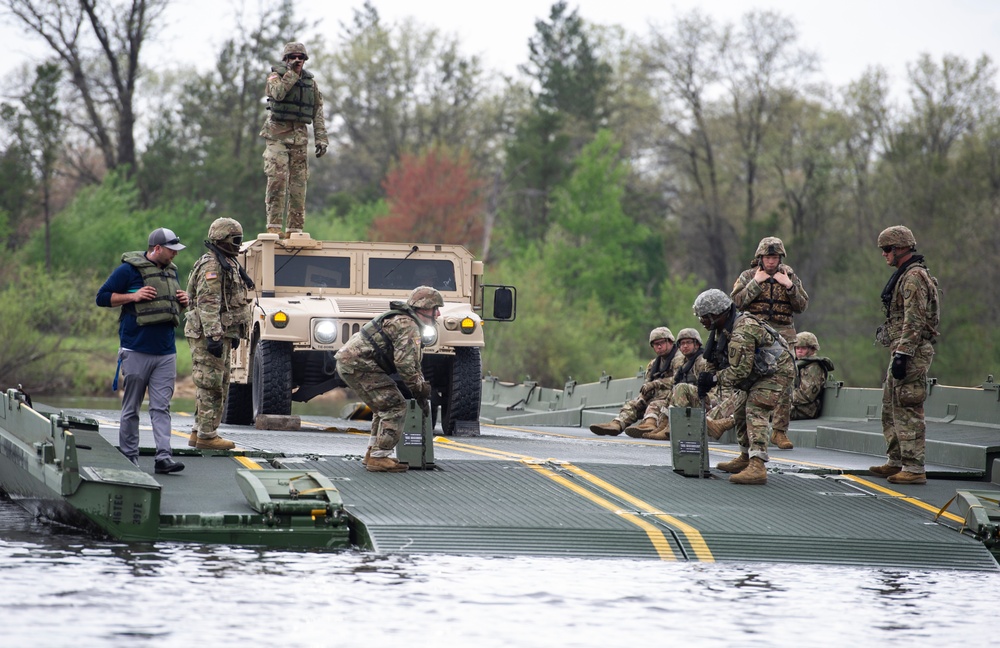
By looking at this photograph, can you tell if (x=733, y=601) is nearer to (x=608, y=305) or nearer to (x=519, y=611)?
(x=519, y=611)

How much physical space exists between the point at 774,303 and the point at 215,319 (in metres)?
4.41

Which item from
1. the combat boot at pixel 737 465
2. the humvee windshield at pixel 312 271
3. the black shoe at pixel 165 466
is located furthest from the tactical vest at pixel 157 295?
the humvee windshield at pixel 312 271

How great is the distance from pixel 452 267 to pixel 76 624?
8434mm

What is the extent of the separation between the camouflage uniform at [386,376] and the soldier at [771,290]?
2.37 m

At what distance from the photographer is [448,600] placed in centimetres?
702

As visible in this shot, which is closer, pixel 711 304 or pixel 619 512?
pixel 619 512

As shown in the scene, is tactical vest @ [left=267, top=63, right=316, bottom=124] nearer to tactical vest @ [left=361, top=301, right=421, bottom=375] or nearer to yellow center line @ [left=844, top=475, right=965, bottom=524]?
tactical vest @ [left=361, top=301, right=421, bottom=375]

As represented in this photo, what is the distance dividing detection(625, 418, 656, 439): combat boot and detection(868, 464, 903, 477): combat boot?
156 inches

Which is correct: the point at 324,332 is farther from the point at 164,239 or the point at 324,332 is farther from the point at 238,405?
the point at 164,239

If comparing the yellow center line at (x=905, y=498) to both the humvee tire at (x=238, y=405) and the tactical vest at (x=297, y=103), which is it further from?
the tactical vest at (x=297, y=103)

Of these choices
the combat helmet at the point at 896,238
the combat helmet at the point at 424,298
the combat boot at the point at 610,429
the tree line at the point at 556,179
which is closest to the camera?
the combat helmet at the point at 424,298

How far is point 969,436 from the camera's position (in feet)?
41.0

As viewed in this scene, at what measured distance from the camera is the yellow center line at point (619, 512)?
332 inches

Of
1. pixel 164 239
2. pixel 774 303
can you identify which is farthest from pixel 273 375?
pixel 774 303
